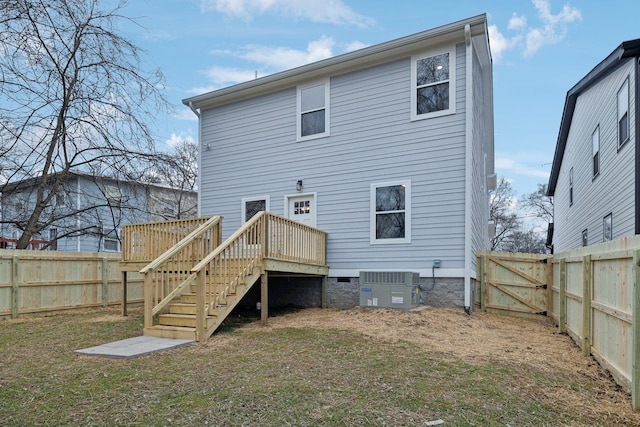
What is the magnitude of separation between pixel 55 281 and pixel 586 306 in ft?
35.1

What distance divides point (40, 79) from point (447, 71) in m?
8.19

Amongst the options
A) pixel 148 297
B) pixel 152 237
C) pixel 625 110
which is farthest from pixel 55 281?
pixel 625 110

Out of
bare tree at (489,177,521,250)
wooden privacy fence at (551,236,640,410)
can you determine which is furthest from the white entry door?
bare tree at (489,177,521,250)

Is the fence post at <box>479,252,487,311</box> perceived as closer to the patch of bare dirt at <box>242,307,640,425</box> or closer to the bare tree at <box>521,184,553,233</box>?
the patch of bare dirt at <box>242,307,640,425</box>

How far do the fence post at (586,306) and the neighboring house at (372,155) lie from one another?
2783mm

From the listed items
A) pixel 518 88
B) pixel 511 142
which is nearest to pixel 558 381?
pixel 518 88

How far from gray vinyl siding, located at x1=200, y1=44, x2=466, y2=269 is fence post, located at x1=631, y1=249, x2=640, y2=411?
15.3 ft

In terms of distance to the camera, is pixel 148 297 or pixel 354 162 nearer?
pixel 148 297

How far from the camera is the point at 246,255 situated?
7418mm

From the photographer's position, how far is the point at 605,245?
491 cm

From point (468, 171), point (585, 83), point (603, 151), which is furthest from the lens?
point (585, 83)

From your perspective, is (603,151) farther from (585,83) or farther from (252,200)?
(252,200)

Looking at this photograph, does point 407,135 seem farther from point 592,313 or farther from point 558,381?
point 558,381

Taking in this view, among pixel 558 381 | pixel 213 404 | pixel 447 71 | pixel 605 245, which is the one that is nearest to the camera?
pixel 213 404
